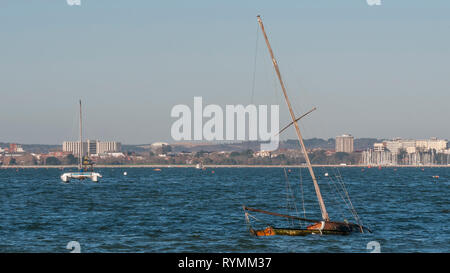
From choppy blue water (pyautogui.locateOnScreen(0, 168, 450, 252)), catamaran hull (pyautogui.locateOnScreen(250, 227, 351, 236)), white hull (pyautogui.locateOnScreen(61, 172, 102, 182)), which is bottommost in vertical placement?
white hull (pyautogui.locateOnScreen(61, 172, 102, 182))

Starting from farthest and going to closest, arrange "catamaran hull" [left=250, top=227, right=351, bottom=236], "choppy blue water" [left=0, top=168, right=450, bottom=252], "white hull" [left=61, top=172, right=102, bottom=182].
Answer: "white hull" [left=61, top=172, right=102, bottom=182]
"catamaran hull" [left=250, top=227, right=351, bottom=236]
"choppy blue water" [left=0, top=168, right=450, bottom=252]

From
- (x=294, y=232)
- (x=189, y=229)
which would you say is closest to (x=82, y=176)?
(x=189, y=229)

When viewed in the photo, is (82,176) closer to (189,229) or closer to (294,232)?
(189,229)

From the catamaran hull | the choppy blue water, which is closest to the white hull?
the choppy blue water

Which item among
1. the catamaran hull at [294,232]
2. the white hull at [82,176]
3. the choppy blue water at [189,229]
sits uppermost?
the catamaran hull at [294,232]

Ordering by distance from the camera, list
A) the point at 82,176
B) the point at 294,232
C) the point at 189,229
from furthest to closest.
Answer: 1. the point at 82,176
2. the point at 189,229
3. the point at 294,232

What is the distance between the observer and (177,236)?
43.4m

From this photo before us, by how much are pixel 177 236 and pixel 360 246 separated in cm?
1308

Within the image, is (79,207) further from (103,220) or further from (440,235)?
(440,235)

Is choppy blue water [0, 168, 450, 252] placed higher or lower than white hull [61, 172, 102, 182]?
higher

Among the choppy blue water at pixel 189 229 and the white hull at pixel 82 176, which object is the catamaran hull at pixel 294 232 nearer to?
the choppy blue water at pixel 189 229

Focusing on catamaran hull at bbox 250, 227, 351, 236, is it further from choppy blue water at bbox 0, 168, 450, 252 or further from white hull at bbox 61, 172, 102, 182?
white hull at bbox 61, 172, 102, 182

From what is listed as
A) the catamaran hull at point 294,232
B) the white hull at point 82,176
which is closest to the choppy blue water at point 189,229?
the catamaran hull at point 294,232
